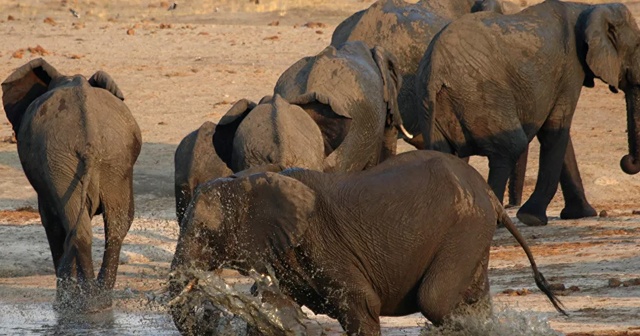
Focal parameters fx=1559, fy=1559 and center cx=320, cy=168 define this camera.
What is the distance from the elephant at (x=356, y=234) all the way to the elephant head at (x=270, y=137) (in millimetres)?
1811

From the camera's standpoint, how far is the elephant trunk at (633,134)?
466 inches

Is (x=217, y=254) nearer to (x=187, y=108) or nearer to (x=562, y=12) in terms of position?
(x=562, y=12)

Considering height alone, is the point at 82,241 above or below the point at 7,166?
above

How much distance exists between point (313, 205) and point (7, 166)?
8561 mm

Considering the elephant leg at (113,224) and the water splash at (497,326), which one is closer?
the water splash at (497,326)

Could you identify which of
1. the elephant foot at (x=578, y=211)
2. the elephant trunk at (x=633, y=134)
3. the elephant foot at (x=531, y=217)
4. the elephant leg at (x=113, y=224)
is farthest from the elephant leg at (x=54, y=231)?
the elephant trunk at (x=633, y=134)

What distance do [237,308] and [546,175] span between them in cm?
547

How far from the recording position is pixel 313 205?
6.69m

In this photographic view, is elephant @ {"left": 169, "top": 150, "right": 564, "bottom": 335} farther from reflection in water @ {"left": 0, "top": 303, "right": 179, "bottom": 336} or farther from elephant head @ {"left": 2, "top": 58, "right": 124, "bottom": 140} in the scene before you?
elephant head @ {"left": 2, "top": 58, "right": 124, "bottom": 140}

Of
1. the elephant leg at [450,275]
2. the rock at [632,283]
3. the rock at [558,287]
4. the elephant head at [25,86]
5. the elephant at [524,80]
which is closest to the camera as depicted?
the elephant leg at [450,275]

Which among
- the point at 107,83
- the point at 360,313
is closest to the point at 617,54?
the point at 107,83

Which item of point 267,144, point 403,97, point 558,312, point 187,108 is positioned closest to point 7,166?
point 187,108

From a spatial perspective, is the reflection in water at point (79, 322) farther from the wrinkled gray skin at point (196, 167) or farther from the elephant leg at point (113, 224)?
the wrinkled gray skin at point (196, 167)

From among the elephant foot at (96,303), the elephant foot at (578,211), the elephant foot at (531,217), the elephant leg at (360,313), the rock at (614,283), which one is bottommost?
the elephant foot at (578,211)
